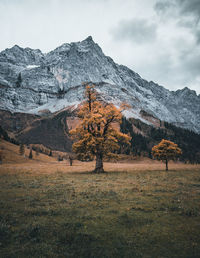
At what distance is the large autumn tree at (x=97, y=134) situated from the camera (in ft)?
127

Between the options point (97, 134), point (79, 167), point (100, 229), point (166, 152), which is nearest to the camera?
point (100, 229)

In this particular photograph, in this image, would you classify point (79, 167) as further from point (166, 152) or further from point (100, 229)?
point (100, 229)

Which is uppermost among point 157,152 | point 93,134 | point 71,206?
point 93,134

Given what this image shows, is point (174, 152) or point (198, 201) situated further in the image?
point (174, 152)

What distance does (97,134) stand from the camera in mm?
41469

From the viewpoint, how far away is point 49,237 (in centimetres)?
836

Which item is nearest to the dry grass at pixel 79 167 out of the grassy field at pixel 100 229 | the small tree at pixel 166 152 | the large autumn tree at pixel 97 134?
the small tree at pixel 166 152

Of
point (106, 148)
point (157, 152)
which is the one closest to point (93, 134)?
point (106, 148)

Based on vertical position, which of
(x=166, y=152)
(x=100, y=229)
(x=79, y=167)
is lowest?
(x=79, y=167)

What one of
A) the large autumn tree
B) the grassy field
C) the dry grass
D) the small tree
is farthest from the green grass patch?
the small tree

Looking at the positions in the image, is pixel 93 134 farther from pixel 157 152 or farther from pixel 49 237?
pixel 49 237

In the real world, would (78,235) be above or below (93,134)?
below

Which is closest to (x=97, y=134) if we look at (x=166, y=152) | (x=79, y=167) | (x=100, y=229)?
(x=166, y=152)

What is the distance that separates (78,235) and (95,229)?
105 cm
